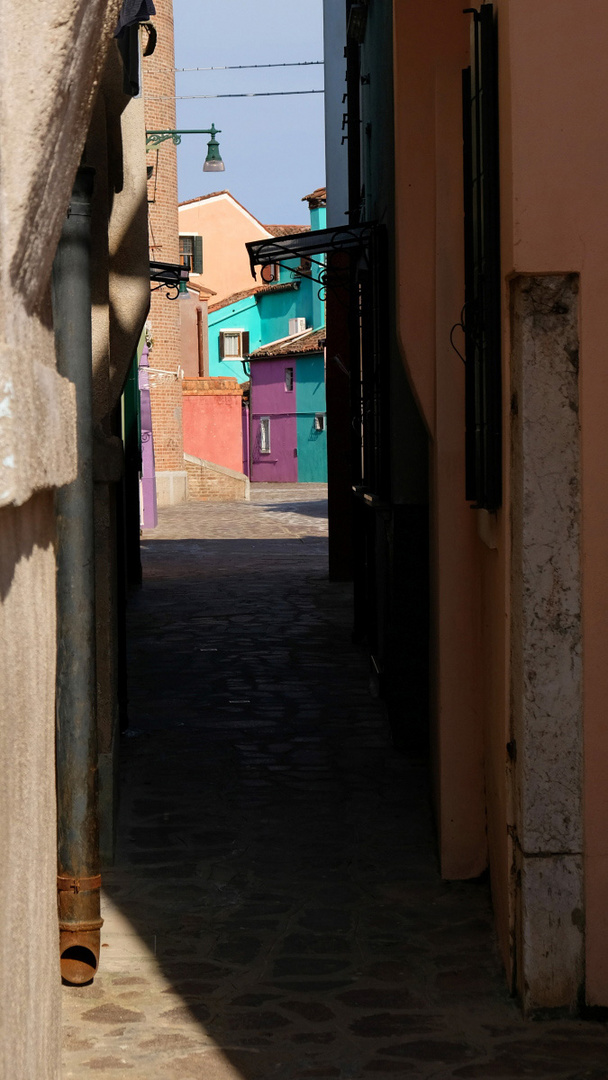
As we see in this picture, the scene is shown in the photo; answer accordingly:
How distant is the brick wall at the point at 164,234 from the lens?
3106 centimetres

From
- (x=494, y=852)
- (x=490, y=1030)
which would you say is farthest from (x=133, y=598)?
(x=490, y=1030)

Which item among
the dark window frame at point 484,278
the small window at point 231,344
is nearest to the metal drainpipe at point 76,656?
the dark window frame at point 484,278

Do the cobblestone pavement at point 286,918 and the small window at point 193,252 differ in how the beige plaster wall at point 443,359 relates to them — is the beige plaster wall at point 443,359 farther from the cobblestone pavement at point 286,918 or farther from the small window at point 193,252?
the small window at point 193,252

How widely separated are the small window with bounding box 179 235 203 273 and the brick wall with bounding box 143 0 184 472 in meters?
6.46

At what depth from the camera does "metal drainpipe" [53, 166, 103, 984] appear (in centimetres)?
450

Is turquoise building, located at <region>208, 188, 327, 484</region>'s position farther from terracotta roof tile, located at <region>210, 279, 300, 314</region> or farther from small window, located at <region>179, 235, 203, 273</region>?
small window, located at <region>179, 235, 203, 273</region>

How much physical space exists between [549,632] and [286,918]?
1.69 m

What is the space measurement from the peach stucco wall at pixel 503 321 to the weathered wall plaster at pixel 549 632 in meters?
0.04

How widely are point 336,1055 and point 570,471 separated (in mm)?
1827

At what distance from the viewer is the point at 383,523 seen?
8188 mm

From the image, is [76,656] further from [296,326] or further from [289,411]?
[296,326]

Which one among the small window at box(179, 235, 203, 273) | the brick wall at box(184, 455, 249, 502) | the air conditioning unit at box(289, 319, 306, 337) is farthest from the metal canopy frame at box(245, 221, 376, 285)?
the air conditioning unit at box(289, 319, 306, 337)

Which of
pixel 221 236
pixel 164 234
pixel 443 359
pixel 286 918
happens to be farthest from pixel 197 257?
pixel 286 918

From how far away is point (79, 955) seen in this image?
4422 millimetres
